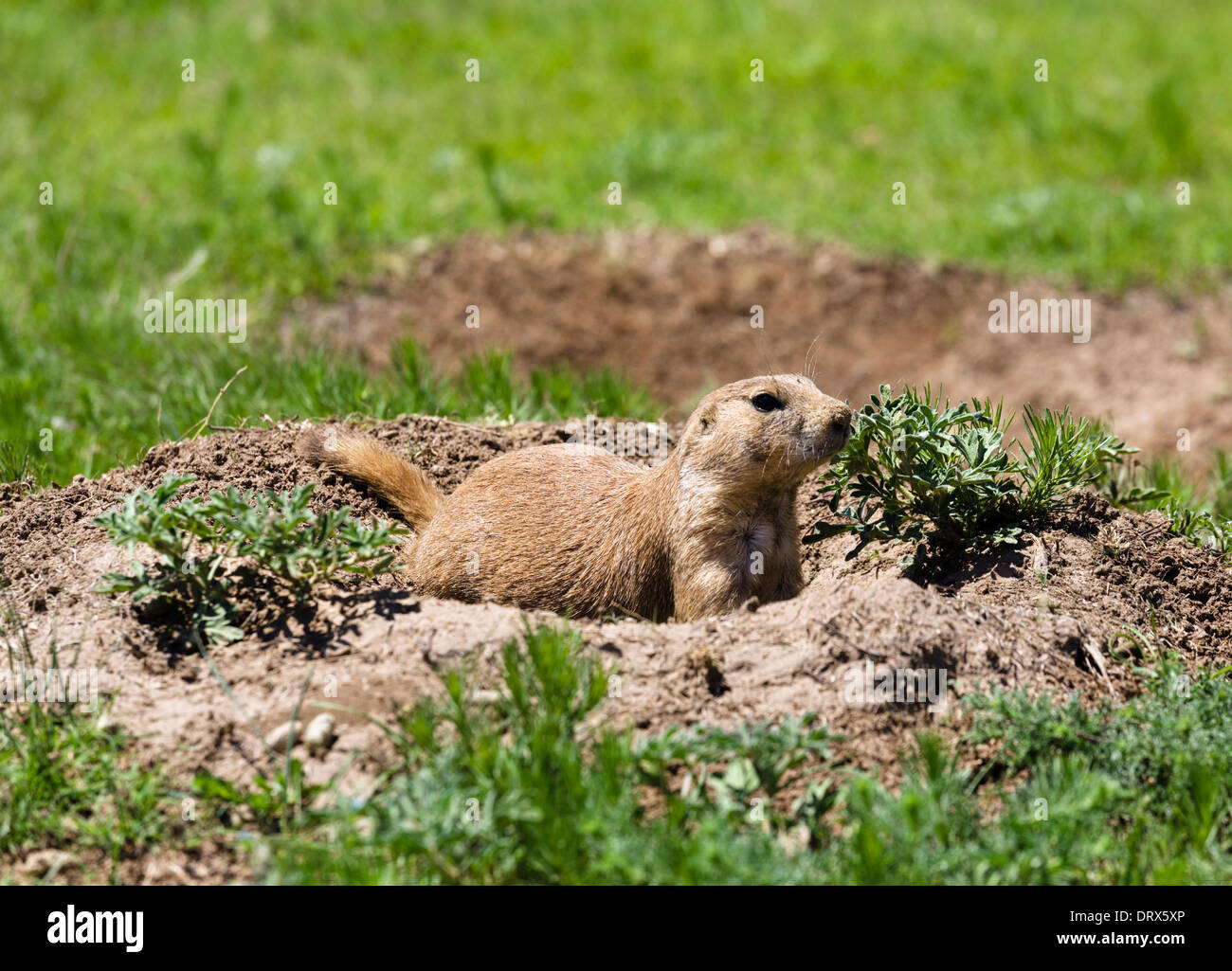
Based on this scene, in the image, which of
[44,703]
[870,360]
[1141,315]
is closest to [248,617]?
[44,703]

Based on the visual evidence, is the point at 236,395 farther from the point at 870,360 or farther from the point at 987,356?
the point at 987,356

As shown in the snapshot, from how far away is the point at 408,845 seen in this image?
9.78 feet

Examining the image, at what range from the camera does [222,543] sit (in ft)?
13.1

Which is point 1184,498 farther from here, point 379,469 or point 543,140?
point 543,140

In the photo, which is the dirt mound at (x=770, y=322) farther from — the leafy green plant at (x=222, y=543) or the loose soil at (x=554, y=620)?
the leafy green plant at (x=222, y=543)

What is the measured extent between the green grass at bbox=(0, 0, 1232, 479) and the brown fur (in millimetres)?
2106

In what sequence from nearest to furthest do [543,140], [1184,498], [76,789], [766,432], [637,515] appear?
[76,789], [766,432], [637,515], [1184,498], [543,140]

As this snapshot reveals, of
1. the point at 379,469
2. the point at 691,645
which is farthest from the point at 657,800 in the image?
the point at 379,469

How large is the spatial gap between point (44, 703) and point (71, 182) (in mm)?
7130

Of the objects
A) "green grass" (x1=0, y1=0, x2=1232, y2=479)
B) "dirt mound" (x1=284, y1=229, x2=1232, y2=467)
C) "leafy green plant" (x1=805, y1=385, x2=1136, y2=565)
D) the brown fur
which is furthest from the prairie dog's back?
"dirt mound" (x1=284, y1=229, x2=1232, y2=467)

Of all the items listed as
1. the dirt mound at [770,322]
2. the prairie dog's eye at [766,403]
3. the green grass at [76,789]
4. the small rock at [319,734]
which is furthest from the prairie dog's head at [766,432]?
the dirt mound at [770,322]

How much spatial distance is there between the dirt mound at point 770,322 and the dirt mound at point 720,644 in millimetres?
3750

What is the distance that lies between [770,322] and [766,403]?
4629 mm

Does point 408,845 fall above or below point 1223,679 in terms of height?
below
